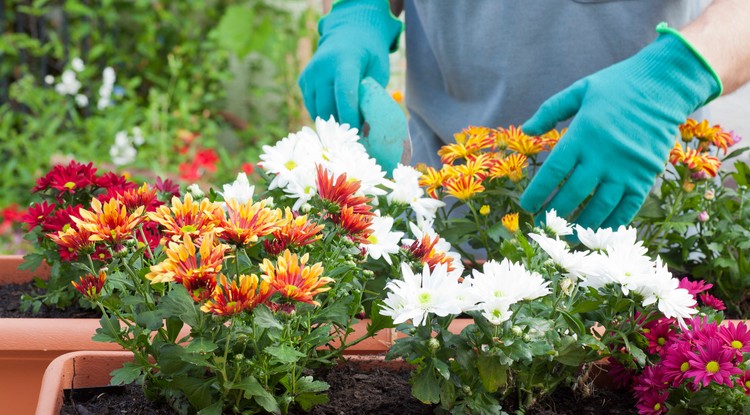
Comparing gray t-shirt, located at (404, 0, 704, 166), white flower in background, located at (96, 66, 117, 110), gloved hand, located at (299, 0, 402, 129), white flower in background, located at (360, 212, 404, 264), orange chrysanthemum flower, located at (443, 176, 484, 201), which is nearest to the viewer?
white flower in background, located at (360, 212, 404, 264)

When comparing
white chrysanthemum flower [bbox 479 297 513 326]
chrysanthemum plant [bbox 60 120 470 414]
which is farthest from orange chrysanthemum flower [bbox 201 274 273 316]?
white chrysanthemum flower [bbox 479 297 513 326]

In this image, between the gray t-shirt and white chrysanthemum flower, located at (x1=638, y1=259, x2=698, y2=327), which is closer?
white chrysanthemum flower, located at (x1=638, y1=259, x2=698, y2=327)

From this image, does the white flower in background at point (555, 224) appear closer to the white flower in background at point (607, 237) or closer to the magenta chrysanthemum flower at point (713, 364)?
the white flower in background at point (607, 237)

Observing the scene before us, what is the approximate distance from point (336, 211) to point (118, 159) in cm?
239

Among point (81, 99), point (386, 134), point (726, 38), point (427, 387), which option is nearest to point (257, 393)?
point (427, 387)

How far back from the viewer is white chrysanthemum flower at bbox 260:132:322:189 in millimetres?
977

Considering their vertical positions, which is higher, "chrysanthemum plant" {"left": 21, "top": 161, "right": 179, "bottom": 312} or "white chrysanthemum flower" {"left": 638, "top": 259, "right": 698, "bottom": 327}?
"chrysanthemum plant" {"left": 21, "top": 161, "right": 179, "bottom": 312}

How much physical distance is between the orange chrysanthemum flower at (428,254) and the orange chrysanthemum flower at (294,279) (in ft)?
0.56

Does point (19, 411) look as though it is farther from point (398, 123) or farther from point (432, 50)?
point (432, 50)

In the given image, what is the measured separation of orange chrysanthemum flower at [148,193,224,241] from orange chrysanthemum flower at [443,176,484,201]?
0.36 m

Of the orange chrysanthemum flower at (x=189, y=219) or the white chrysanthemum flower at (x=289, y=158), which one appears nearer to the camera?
the orange chrysanthemum flower at (x=189, y=219)

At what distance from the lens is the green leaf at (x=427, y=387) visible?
0.80 metres

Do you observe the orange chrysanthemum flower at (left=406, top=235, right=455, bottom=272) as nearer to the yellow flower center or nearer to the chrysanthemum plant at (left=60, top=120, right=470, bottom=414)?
the chrysanthemum plant at (left=60, top=120, right=470, bottom=414)

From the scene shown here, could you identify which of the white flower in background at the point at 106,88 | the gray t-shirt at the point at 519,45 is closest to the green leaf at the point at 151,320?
the gray t-shirt at the point at 519,45
